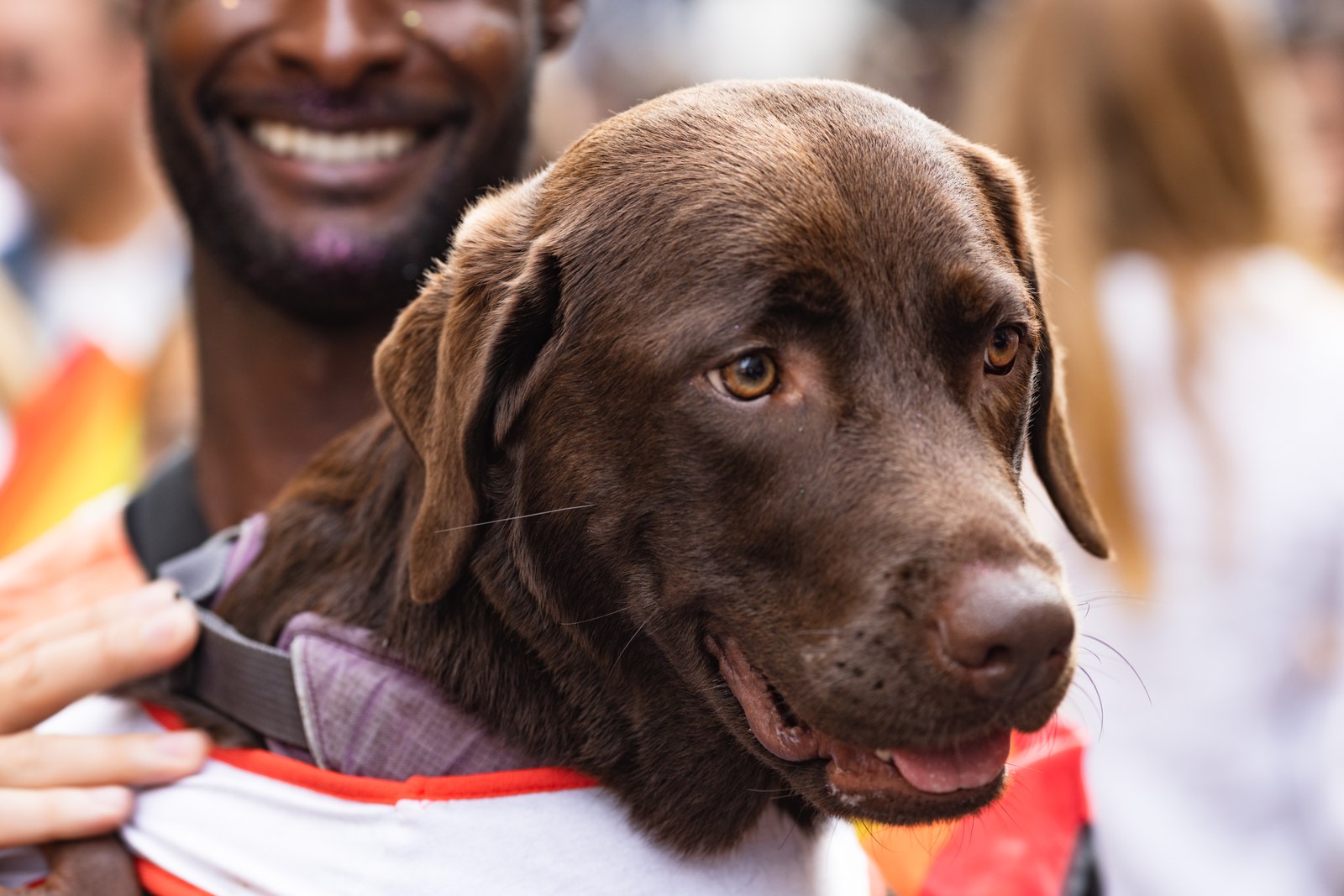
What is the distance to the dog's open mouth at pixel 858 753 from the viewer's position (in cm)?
199

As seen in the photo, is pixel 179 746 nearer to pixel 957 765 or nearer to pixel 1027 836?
pixel 957 765

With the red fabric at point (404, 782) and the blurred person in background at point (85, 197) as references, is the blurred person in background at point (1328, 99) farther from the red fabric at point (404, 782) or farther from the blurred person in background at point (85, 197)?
the red fabric at point (404, 782)

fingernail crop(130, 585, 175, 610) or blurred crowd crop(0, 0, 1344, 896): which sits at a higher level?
fingernail crop(130, 585, 175, 610)

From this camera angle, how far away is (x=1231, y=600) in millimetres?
4250

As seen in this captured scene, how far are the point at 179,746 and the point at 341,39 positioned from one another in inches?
57.5

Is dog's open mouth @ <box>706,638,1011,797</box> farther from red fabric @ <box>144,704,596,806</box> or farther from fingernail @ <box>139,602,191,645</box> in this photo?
fingernail @ <box>139,602,191,645</box>

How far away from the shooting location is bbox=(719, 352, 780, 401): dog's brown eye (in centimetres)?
203

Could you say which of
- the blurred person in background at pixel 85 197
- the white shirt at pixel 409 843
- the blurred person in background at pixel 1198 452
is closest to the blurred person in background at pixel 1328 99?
the blurred person in background at pixel 1198 452

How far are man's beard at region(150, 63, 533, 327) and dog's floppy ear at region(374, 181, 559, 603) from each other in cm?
71

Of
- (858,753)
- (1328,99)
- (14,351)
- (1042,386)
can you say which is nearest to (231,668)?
(858,753)

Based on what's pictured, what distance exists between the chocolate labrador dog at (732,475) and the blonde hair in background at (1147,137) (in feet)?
7.79

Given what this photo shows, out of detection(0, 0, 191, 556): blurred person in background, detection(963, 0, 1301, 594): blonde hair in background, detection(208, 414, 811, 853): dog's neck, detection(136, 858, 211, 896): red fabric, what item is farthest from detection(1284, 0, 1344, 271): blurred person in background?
detection(136, 858, 211, 896): red fabric

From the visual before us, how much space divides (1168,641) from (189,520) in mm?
2869

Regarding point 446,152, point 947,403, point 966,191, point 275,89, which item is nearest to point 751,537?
point 947,403
